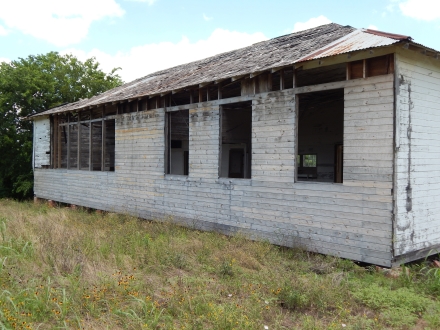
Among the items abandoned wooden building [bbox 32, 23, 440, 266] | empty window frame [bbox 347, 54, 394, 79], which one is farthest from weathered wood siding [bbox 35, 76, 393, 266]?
empty window frame [bbox 347, 54, 394, 79]

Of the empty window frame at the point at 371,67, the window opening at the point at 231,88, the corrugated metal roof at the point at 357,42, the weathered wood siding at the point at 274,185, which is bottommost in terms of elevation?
the weathered wood siding at the point at 274,185

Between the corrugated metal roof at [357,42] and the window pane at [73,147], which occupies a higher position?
the corrugated metal roof at [357,42]

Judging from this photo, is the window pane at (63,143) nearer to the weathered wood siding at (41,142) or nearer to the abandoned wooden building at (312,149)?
the weathered wood siding at (41,142)

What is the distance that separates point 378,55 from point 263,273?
4.33 meters

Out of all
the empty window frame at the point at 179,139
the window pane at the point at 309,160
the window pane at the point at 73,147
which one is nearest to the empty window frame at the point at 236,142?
the empty window frame at the point at 179,139

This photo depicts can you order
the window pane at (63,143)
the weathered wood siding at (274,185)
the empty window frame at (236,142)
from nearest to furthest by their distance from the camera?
1. the weathered wood siding at (274,185)
2. the empty window frame at (236,142)
3. the window pane at (63,143)

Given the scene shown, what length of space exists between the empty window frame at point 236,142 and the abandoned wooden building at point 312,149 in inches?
4.0

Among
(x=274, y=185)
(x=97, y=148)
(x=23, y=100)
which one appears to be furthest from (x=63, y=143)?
(x=274, y=185)

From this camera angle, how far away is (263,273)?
6.74 meters

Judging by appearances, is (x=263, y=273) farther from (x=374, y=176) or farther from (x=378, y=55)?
(x=378, y=55)

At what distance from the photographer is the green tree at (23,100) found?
882 inches

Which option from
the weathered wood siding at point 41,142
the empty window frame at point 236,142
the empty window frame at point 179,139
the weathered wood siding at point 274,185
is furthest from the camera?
the weathered wood siding at point 41,142

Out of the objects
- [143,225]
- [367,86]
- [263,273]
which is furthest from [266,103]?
[143,225]

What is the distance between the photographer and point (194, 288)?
5.86 metres
